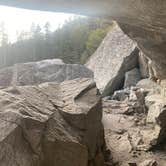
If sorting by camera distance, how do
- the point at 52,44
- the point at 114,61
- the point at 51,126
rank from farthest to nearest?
the point at 52,44 → the point at 114,61 → the point at 51,126

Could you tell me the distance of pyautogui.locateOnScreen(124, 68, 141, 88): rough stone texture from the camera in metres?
20.2

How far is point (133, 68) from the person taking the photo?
21.1 metres

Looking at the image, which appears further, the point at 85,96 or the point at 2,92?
the point at 85,96

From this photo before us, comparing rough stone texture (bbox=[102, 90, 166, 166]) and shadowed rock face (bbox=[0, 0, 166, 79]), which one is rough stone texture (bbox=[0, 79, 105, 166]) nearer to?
rough stone texture (bbox=[102, 90, 166, 166])

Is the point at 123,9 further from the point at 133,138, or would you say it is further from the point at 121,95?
the point at 121,95

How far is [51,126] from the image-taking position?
7266 mm

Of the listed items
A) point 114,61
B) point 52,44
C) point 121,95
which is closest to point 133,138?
point 121,95

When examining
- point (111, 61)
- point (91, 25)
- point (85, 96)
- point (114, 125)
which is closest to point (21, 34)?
point (91, 25)

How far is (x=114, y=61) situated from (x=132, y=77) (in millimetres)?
1907

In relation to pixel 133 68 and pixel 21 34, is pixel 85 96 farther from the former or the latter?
pixel 21 34

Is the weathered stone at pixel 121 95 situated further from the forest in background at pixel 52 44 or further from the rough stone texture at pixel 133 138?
the forest in background at pixel 52 44

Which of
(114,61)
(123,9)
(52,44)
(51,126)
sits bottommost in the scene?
(51,126)

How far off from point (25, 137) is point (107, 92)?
14404 mm

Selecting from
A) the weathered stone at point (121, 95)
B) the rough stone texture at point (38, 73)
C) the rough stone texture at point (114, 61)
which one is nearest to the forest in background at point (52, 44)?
the rough stone texture at point (114, 61)
